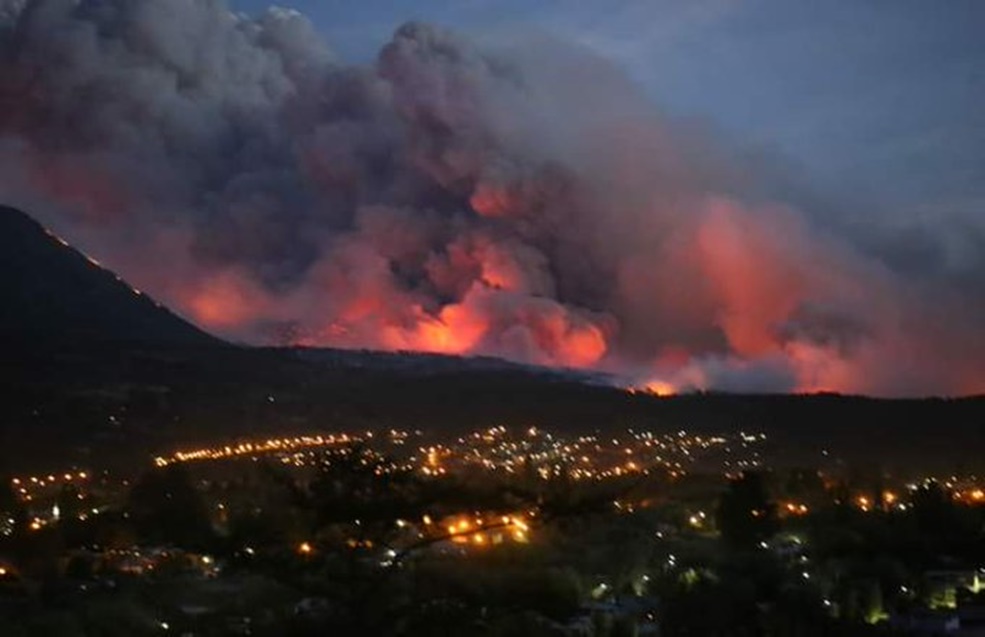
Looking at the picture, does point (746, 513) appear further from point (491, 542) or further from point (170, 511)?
point (170, 511)

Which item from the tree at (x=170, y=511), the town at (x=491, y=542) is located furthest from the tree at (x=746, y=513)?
the tree at (x=170, y=511)

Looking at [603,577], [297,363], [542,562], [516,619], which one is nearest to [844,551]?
[603,577]

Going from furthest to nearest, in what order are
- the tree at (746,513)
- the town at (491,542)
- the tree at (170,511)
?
1. the tree at (746,513)
2. the tree at (170,511)
3. the town at (491,542)

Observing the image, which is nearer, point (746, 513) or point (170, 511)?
point (170, 511)

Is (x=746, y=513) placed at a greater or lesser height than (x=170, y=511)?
greater

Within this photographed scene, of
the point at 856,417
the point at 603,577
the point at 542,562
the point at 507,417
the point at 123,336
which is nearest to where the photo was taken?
the point at 542,562

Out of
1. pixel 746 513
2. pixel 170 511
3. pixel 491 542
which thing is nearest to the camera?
pixel 491 542

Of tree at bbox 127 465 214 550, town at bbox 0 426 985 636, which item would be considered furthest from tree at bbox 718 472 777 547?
tree at bbox 127 465 214 550

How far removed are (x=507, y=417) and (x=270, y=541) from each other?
26944 mm

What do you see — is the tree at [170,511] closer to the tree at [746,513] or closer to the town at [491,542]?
the town at [491,542]

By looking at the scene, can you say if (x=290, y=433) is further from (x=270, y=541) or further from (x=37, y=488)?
(x=270, y=541)

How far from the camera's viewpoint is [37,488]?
27.9m

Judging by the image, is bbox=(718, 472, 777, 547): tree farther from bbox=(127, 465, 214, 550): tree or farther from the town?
bbox=(127, 465, 214, 550): tree

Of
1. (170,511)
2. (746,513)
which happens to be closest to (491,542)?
(170,511)
